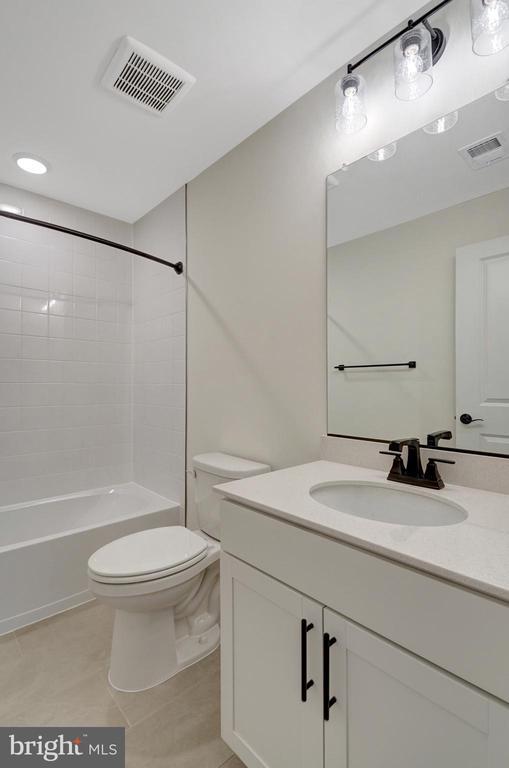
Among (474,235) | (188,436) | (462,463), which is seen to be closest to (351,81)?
(474,235)

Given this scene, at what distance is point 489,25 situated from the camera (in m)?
0.97

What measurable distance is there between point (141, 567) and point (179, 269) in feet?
5.63

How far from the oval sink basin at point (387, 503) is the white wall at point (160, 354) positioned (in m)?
1.34

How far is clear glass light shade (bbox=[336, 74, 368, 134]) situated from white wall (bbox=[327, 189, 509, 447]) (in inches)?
14.7

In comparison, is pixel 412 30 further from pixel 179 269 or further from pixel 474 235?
pixel 179 269

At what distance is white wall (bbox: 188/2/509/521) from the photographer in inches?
50.4

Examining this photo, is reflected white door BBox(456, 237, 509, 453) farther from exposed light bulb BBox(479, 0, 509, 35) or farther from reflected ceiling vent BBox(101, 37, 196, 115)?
reflected ceiling vent BBox(101, 37, 196, 115)

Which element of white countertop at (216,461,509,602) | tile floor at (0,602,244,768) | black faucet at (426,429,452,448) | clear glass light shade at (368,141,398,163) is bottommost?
tile floor at (0,602,244,768)

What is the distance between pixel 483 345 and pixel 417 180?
0.60 meters

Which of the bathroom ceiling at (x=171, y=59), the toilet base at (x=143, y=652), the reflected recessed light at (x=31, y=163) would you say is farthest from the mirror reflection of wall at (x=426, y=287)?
the reflected recessed light at (x=31, y=163)

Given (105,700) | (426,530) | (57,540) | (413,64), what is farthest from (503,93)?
(57,540)

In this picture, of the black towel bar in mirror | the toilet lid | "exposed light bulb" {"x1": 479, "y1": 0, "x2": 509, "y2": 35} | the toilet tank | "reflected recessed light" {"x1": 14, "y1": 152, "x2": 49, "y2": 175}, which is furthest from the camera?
"reflected recessed light" {"x1": 14, "y1": 152, "x2": 49, "y2": 175}

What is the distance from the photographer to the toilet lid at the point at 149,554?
1.33 meters

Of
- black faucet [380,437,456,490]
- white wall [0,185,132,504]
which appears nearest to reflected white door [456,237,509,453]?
black faucet [380,437,456,490]
